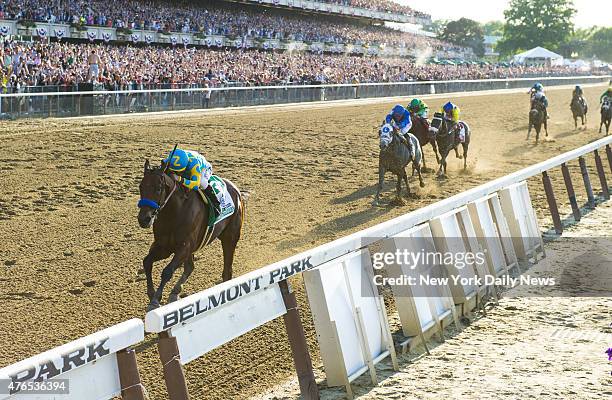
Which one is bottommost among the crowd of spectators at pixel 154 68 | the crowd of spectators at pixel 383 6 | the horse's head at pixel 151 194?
the horse's head at pixel 151 194

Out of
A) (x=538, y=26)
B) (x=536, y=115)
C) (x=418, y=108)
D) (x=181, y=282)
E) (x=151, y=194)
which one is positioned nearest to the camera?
(x=151, y=194)

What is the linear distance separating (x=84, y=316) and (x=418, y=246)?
2.83 meters

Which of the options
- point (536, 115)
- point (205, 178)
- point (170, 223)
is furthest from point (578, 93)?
point (170, 223)

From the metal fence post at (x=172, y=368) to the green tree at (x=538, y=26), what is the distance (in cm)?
10787

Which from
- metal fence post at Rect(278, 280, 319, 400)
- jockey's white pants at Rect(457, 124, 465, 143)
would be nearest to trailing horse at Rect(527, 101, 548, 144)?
jockey's white pants at Rect(457, 124, 465, 143)

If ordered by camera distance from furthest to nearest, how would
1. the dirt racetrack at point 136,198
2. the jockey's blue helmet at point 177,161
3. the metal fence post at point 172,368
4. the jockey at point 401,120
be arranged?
1. the jockey at point 401,120
2. the jockey's blue helmet at point 177,161
3. the dirt racetrack at point 136,198
4. the metal fence post at point 172,368

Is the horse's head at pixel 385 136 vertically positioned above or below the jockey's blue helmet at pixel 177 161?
below

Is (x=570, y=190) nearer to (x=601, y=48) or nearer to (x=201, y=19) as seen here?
(x=201, y=19)

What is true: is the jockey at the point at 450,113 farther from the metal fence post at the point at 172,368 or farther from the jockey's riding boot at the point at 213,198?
the metal fence post at the point at 172,368

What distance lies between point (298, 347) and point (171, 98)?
17736 millimetres

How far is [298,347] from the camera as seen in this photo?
4.53 m

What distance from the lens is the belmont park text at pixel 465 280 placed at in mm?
5527

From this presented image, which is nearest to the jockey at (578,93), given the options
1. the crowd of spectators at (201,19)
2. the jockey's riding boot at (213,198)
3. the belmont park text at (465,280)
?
the crowd of spectators at (201,19)

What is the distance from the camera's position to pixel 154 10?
35.1m
